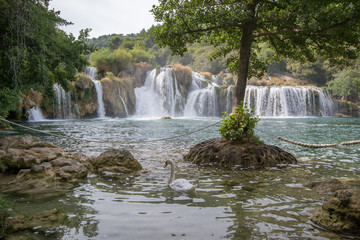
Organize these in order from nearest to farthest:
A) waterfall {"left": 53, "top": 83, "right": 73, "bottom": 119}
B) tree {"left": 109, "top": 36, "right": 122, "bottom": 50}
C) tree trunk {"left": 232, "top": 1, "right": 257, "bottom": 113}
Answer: tree trunk {"left": 232, "top": 1, "right": 257, "bottom": 113} < waterfall {"left": 53, "top": 83, "right": 73, "bottom": 119} < tree {"left": 109, "top": 36, "right": 122, "bottom": 50}

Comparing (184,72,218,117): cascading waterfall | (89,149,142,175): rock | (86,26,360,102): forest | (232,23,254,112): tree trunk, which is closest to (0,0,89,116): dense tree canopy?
(89,149,142,175): rock

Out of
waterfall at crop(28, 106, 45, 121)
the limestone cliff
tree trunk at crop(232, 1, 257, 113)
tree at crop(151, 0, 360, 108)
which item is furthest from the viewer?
the limestone cliff

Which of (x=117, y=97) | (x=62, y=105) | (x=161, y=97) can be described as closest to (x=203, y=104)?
(x=161, y=97)

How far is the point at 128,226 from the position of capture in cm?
417

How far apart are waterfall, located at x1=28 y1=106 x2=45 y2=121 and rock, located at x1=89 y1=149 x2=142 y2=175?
23120 millimetres

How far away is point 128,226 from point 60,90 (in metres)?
28.7

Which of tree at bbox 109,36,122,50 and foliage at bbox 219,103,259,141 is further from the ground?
tree at bbox 109,36,122,50

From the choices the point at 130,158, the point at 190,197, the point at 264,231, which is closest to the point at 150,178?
the point at 130,158

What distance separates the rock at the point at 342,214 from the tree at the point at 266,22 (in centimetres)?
578

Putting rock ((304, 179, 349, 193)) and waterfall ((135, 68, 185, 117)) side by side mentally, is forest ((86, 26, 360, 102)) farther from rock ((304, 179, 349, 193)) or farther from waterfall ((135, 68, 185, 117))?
rock ((304, 179, 349, 193))

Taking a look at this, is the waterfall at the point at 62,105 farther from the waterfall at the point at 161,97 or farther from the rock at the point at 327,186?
the rock at the point at 327,186

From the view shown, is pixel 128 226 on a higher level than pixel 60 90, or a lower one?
lower

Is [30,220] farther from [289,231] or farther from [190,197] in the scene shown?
[289,231]

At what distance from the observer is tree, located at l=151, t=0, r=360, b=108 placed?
8.28 m
